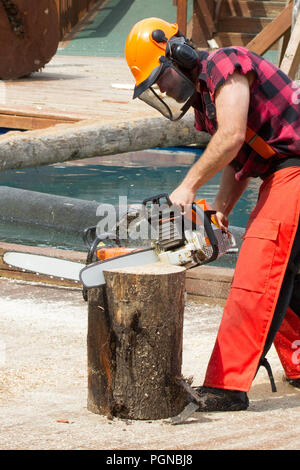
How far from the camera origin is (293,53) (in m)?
7.50

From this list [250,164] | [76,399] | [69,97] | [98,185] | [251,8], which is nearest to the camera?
[250,164]

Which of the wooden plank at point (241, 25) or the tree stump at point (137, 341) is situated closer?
the tree stump at point (137, 341)

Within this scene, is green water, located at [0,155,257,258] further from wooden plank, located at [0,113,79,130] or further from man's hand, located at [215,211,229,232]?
man's hand, located at [215,211,229,232]

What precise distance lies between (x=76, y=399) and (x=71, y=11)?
Result: 1556 centimetres

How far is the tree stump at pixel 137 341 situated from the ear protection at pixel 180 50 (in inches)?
31.3

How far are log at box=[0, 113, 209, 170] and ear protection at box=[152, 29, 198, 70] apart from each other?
317 cm

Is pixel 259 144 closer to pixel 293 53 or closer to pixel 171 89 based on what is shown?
pixel 171 89

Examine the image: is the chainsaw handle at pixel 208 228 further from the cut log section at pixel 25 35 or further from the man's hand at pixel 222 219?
the cut log section at pixel 25 35

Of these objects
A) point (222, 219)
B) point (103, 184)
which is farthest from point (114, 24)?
point (222, 219)

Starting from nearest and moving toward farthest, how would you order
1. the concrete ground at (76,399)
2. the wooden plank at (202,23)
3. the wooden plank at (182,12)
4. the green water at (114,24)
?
1. the concrete ground at (76,399)
2. the wooden plank at (182,12)
3. the wooden plank at (202,23)
4. the green water at (114,24)

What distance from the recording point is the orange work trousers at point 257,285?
2.90 meters

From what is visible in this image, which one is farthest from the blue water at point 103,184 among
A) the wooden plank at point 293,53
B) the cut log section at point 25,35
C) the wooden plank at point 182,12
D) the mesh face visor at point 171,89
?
the mesh face visor at point 171,89

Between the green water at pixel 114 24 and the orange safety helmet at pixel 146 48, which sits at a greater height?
the orange safety helmet at pixel 146 48

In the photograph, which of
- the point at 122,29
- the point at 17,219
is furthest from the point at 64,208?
the point at 122,29
